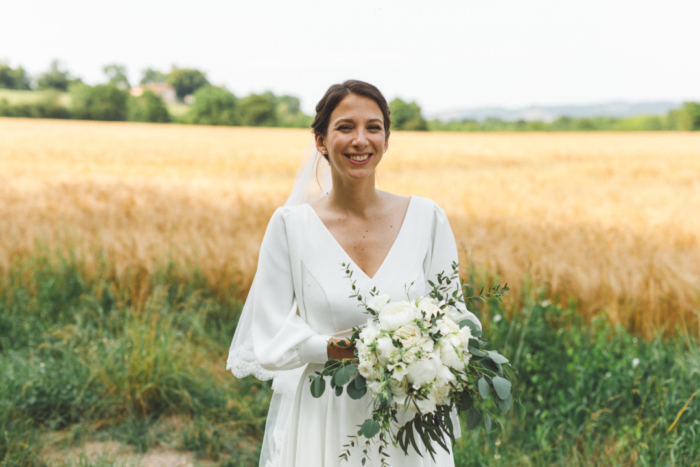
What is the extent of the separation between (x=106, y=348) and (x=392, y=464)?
293 centimetres

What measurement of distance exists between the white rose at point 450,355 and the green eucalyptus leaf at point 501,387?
12 centimetres

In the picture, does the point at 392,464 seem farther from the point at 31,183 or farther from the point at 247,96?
the point at 247,96

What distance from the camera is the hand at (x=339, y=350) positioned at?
71.9 inches

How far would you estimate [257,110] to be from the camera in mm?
59188

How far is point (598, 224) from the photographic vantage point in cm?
686

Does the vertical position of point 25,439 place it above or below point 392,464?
below

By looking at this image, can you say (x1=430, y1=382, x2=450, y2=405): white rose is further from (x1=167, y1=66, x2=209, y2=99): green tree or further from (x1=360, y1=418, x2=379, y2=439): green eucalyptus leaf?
(x1=167, y1=66, x2=209, y2=99): green tree

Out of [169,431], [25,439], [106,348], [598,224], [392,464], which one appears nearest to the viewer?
[392,464]

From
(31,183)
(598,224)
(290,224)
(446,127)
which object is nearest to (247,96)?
(446,127)

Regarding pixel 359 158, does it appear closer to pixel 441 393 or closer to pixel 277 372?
pixel 441 393

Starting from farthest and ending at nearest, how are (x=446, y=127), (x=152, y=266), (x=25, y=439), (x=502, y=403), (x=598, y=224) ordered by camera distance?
(x=446, y=127), (x=598, y=224), (x=152, y=266), (x=25, y=439), (x=502, y=403)

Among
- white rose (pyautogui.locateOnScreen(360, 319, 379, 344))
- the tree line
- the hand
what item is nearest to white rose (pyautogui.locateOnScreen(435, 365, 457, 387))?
white rose (pyautogui.locateOnScreen(360, 319, 379, 344))

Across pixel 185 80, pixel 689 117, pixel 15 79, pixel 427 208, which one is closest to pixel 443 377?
pixel 427 208

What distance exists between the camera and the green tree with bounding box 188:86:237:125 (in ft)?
196
